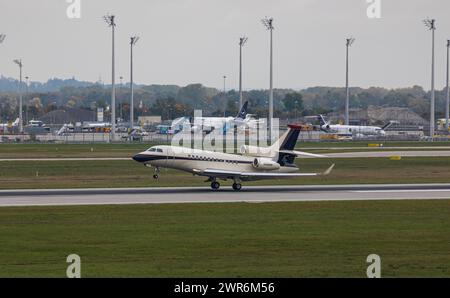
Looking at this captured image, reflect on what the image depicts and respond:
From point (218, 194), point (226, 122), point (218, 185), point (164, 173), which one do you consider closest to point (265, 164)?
point (218, 185)

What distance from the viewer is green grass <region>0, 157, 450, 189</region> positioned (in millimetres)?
74625

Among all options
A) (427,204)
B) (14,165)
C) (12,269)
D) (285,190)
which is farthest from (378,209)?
(14,165)

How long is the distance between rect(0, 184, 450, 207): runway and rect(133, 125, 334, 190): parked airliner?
1185 mm

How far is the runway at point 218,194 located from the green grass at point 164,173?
15.4ft

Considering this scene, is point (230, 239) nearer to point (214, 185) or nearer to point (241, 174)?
point (241, 174)

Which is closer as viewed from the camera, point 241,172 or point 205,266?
point 205,266

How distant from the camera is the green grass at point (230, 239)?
3541cm

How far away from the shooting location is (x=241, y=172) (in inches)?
2655

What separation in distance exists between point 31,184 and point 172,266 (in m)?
38.8

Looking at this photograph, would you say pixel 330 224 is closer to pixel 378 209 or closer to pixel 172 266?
pixel 378 209

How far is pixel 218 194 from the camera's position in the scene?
64562 millimetres

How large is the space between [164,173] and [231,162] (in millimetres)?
19605

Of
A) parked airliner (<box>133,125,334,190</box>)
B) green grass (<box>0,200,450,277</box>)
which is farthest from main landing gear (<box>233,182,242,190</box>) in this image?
green grass (<box>0,200,450,277</box>)

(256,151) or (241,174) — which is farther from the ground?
(256,151)
